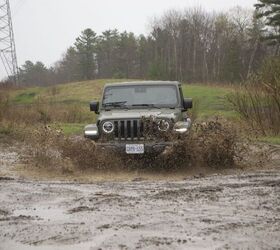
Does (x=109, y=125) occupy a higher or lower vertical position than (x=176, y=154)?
higher

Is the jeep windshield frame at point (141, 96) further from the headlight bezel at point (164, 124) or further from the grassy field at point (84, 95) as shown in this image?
the grassy field at point (84, 95)

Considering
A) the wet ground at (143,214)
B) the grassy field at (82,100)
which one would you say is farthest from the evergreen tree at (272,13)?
the wet ground at (143,214)

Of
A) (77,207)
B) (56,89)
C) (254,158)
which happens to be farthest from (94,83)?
(77,207)

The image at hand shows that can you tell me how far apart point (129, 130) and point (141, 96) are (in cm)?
136

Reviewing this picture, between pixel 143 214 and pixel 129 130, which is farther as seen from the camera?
pixel 129 130

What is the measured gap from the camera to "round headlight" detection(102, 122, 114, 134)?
10.8 metres

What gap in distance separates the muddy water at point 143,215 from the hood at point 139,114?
183 centimetres

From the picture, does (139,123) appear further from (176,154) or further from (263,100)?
(263,100)

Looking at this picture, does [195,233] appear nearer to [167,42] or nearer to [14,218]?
[14,218]

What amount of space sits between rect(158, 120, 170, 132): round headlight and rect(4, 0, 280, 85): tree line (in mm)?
50040

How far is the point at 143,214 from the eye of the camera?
6371 millimetres

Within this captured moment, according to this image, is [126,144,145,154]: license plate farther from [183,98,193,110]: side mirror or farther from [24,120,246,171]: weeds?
[183,98,193,110]: side mirror

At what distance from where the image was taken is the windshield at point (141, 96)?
11763mm

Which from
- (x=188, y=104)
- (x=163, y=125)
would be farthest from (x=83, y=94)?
(x=163, y=125)
